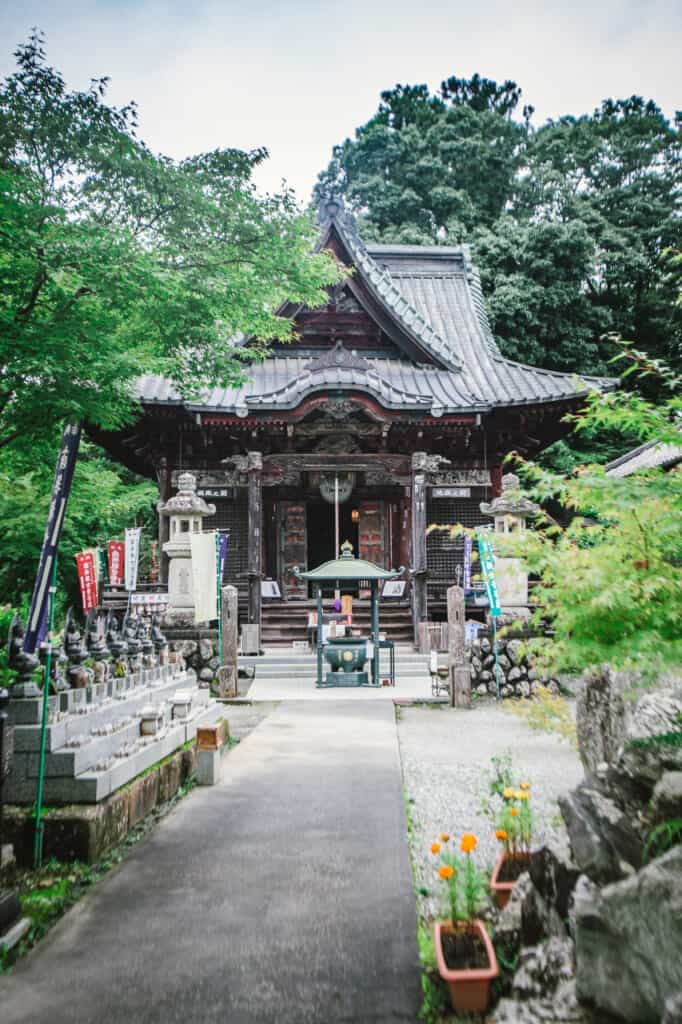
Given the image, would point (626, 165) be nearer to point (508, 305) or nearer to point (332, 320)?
point (508, 305)

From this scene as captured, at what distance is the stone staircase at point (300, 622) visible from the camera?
50.0 feet

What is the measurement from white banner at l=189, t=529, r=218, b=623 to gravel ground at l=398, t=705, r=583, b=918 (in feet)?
13.4

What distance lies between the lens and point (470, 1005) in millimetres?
2699

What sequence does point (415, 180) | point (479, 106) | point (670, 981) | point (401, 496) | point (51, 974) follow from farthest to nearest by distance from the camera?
point (479, 106) → point (415, 180) → point (401, 496) → point (51, 974) → point (670, 981)

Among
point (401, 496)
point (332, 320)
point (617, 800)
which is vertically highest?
point (332, 320)

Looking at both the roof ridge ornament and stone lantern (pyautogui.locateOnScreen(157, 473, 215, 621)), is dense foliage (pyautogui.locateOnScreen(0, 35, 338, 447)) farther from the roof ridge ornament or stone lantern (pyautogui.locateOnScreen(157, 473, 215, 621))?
the roof ridge ornament

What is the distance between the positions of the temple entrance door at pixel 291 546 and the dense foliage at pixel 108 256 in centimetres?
1026

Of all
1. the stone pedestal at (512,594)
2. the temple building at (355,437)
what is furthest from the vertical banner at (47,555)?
the temple building at (355,437)

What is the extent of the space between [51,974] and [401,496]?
15309mm

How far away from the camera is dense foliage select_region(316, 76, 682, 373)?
24875 mm

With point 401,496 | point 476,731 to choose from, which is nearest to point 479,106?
point 401,496

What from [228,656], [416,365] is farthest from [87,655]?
[416,365]

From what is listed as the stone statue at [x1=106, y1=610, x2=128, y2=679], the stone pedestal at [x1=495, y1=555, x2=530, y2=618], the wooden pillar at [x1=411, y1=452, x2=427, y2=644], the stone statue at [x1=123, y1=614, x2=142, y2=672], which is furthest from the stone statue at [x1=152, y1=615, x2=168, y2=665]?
the wooden pillar at [x1=411, y1=452, x2=427, y2=644]

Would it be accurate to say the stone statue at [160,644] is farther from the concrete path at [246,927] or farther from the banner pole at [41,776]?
the banner pole at [41,776]
